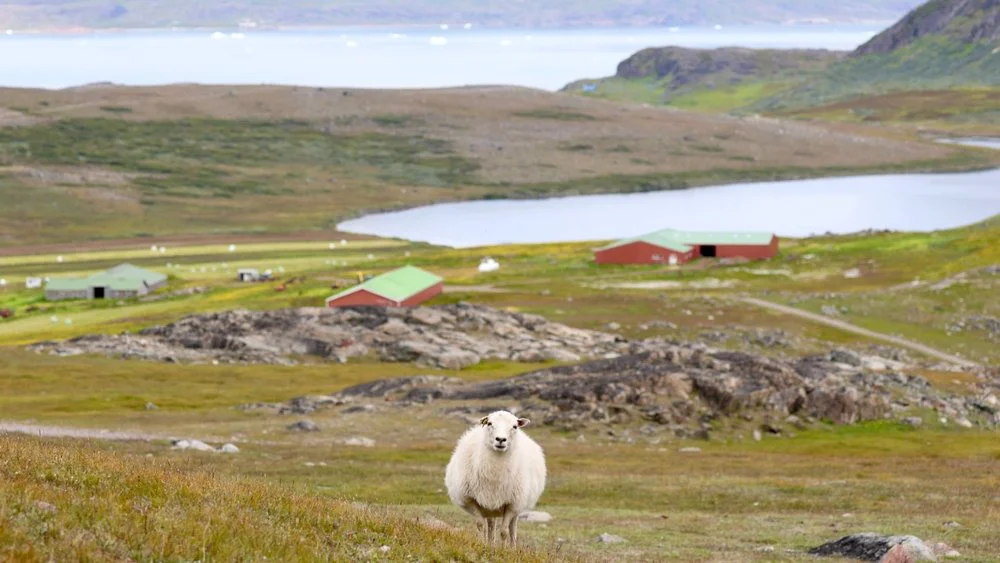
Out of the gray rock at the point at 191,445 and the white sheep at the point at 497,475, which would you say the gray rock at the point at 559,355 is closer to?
the gray rock at the point at 191,445

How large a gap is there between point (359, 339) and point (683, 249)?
5796cm

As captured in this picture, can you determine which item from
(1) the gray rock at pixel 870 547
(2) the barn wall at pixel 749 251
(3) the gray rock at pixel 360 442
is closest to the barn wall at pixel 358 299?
(2) the barn wall at pixel 749 251

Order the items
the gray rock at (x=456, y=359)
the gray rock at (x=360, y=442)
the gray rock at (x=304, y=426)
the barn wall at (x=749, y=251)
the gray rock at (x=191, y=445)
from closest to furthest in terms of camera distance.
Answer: the gray rock at (x=191, y=445) → the gray rock at (x=360, y=442) → the gray rock at (x=304, y=426) → the gray rock at (x=456, y=359) → the barn wall at (x=749, y=251)

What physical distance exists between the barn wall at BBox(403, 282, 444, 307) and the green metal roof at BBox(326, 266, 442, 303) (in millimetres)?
301

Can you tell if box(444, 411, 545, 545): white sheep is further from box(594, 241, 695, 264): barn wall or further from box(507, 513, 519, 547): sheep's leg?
box(594, 241, 695, 264): barn wall

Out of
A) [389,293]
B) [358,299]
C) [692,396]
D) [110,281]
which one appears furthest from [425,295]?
[692,396]

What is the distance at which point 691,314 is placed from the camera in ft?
341

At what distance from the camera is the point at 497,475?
21.9 meters

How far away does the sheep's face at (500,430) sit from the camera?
21391 mm

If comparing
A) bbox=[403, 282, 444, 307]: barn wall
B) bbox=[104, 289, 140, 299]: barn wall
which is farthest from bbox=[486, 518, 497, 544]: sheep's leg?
bbox=[104, 289, 140, 299]: barn wall

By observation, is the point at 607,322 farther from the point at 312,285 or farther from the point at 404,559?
the point at 404,559

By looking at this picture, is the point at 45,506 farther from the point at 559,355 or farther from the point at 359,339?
the point at 359,339

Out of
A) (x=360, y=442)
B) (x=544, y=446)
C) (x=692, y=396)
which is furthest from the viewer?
(x=692, y=396)

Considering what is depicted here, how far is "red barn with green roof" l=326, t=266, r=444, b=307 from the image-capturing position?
359 feet
